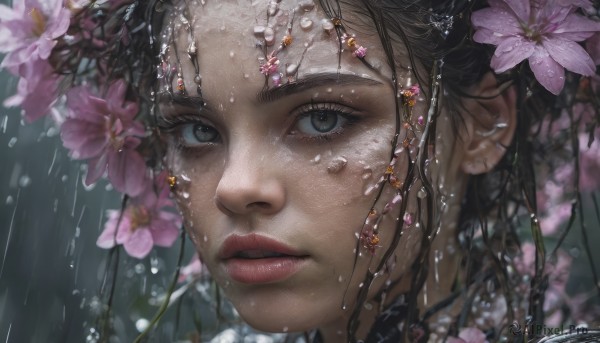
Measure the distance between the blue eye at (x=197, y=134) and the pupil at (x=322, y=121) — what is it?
0.21 metres

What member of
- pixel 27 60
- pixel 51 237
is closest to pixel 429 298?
pixel 27 60

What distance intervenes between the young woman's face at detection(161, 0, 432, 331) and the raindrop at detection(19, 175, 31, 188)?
202 cm

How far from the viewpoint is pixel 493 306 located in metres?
1.91

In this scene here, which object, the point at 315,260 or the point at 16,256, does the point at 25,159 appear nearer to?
the point at 16,256

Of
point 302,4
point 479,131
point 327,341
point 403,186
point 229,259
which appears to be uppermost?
point 302,4

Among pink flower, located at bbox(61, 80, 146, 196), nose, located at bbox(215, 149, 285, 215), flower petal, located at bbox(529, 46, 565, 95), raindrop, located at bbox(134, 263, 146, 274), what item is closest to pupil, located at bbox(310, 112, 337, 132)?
nose, located at bbox(215, 149, 285, 215)

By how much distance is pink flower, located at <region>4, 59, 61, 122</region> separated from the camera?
1.88 meters

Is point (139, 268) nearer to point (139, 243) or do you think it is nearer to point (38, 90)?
point (139, 243)

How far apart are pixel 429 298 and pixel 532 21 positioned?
0.61 meters

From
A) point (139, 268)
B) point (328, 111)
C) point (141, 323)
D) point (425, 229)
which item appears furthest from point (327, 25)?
point (141, 323)

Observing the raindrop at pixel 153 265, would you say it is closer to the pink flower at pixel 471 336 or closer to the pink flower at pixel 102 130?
the pink flower at pixel 102 130

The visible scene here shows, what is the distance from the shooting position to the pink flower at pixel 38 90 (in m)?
1.88

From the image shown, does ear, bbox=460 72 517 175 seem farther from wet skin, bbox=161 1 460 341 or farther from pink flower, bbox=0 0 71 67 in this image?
pink flower, bbox=0 0 71 67

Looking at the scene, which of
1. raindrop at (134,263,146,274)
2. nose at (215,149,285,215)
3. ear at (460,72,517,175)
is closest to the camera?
nose at (215,149,285,215)
